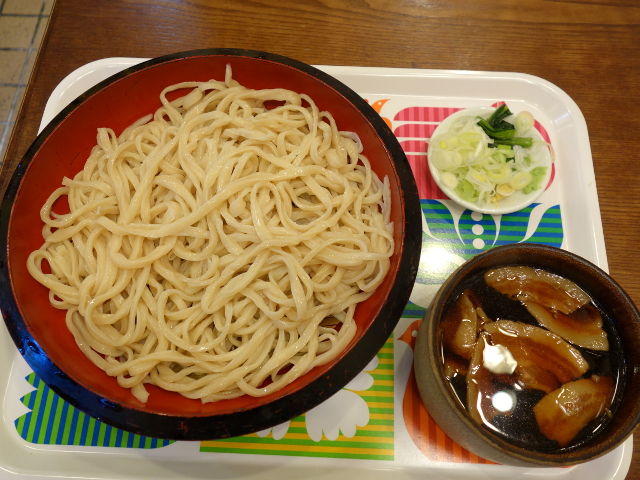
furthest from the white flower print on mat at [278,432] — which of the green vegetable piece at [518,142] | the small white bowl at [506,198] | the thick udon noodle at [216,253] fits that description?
the green vegetable piece at [518,142]

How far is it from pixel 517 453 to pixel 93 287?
5.36 feet

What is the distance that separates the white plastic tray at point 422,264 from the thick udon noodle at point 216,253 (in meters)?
0.40

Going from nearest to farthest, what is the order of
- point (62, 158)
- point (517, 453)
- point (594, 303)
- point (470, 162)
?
1. point (517, 453)
2. point (594, 303)
3. point (62, 158)
4. point (470, 162)

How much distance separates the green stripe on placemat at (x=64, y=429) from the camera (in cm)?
170

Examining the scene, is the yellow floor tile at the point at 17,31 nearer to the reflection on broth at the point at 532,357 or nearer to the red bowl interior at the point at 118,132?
the red bowl interior at the point at 118,132

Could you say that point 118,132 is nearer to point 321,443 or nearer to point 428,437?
point 321,443

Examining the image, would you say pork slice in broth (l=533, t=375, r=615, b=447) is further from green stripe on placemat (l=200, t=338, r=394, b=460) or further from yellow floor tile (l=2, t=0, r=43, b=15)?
yellow floor tile (l=2, t=0, r=43, b=15)

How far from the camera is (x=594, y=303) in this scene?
153cm

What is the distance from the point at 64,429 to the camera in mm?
1716

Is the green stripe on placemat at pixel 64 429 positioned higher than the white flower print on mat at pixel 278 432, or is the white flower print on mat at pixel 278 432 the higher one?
the green stripe on placemat at pixel 64 429

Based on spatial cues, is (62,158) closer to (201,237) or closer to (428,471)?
(201,237)

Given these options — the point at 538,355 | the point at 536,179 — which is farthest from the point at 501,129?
the point at 538,355

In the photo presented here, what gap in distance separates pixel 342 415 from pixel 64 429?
121 cm

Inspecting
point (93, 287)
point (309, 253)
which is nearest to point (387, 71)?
point (309, 253)
